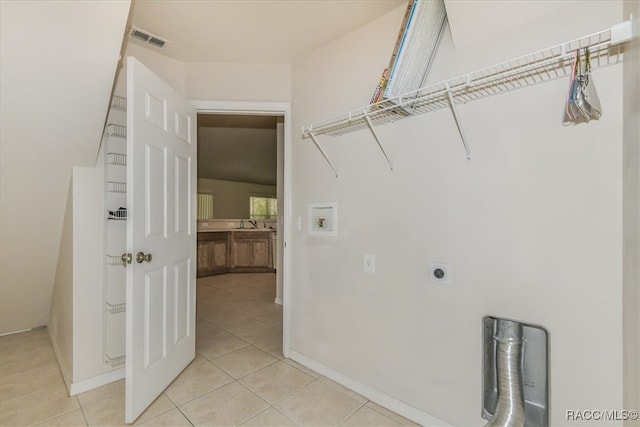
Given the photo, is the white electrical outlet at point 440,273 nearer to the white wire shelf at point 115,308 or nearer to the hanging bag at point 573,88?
the hanging bag at point 573,88

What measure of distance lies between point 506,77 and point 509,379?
128cm

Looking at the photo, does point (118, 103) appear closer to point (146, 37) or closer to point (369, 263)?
point (146, 37)

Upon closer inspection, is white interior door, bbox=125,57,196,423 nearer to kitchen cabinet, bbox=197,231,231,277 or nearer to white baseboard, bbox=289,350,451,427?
white baseboard, bbox=289,350,451,427

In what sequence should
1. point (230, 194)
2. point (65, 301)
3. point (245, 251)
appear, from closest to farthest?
point (65, 301)
point (245, 251)
point (230, 194)

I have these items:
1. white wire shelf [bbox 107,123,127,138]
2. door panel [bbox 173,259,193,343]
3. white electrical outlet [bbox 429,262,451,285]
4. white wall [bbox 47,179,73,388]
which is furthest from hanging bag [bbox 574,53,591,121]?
white wall [bbox 47,179,73,388]

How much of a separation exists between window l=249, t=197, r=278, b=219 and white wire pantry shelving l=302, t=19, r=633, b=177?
290 inches

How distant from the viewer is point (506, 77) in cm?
122

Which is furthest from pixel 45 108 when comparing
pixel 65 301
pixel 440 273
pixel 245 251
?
pixel 245 251

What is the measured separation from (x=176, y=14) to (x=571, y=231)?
7.57 ft

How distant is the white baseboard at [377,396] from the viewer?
156cm

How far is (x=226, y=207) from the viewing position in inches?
325

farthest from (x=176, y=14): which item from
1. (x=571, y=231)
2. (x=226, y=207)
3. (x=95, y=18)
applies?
(x=226, y=207)

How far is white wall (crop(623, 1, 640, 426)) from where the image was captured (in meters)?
0.86

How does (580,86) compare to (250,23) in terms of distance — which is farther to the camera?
(250,23)
